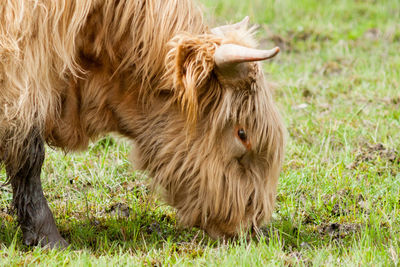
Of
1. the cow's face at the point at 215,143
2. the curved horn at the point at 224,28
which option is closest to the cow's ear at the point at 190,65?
the cow's face at the point at 215,143

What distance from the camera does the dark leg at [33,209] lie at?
4.56 m

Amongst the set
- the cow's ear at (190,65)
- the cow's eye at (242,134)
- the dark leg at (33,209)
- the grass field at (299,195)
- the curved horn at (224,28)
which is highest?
the curved horn at (224,28)

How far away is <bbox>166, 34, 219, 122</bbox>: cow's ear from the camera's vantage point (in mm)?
4305

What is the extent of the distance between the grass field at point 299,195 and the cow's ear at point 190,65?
0.41 metres

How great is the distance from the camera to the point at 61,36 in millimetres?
4285

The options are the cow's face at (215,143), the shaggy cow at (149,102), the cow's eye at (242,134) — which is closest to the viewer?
the shaggy cow at (149,102)

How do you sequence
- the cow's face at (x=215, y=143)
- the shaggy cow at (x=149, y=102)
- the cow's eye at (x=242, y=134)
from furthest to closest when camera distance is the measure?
the cow's eye at (x=242, y=134), the cow's face at (x=215, y=143), the shaggy cow at (x=149, y=102)

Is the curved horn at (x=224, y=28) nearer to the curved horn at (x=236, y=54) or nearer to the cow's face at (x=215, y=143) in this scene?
the cow's face at (x=215, y=143)

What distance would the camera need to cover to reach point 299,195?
5629 mm

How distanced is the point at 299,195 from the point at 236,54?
1.88 metres

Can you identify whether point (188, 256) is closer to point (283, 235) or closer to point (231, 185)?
→ point (231, 185)

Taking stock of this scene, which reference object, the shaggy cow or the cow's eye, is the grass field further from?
the cow's eye

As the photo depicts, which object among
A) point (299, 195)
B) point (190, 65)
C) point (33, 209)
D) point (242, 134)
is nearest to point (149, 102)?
point (190, 65)

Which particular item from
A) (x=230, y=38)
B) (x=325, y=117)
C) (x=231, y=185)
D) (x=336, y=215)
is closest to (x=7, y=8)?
(x=230, y=38)
